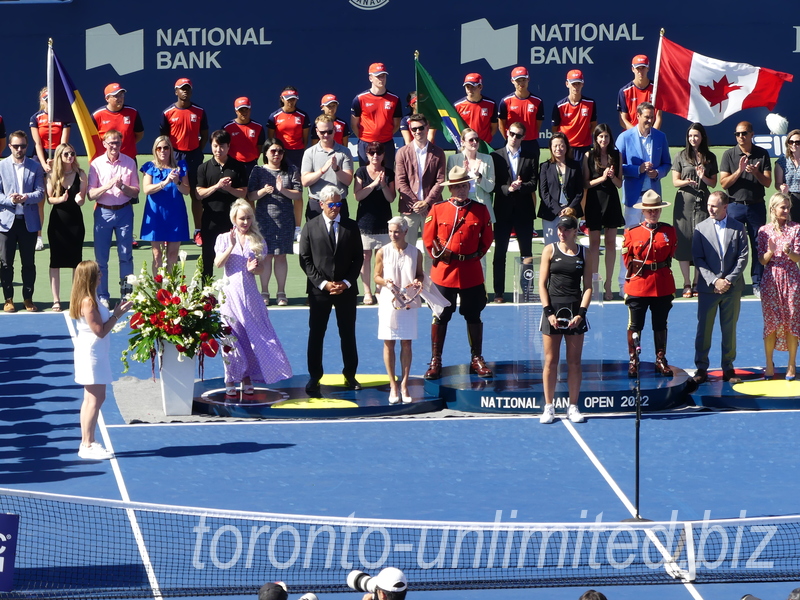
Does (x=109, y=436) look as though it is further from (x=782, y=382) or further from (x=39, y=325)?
(x=782, y=382)

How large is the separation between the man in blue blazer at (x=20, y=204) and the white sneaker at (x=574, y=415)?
Answer: 7.92m

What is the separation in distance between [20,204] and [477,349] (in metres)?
6.84

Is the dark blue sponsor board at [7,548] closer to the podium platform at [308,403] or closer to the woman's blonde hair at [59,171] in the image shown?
the podium platform at [308,403]

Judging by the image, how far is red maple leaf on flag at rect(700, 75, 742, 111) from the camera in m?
18.8

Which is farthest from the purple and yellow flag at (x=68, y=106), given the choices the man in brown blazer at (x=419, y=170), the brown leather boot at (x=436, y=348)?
the brown leather boot at (x=436, y=348)

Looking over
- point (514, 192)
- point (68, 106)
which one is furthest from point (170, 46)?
point (514, 192)

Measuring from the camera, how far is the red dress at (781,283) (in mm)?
14312

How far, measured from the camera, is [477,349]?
14.7 metres

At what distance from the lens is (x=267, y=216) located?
18641mm

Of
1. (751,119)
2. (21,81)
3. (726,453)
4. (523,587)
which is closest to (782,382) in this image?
(726,453)

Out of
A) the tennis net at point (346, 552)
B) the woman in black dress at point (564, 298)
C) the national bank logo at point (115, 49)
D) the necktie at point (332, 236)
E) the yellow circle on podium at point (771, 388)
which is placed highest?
the national bank logo at point (115, 49)

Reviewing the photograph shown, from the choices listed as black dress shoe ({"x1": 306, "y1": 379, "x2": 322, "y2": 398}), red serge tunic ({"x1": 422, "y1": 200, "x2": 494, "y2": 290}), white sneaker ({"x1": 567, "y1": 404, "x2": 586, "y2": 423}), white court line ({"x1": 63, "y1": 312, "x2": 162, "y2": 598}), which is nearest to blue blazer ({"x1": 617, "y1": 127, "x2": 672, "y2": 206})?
red serge tunic ({"x1": 422, "y1": 200, "x2": 494, "y2": 290})

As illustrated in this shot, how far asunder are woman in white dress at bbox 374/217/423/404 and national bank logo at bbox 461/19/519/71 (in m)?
13.1

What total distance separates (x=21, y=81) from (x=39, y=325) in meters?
9.87
